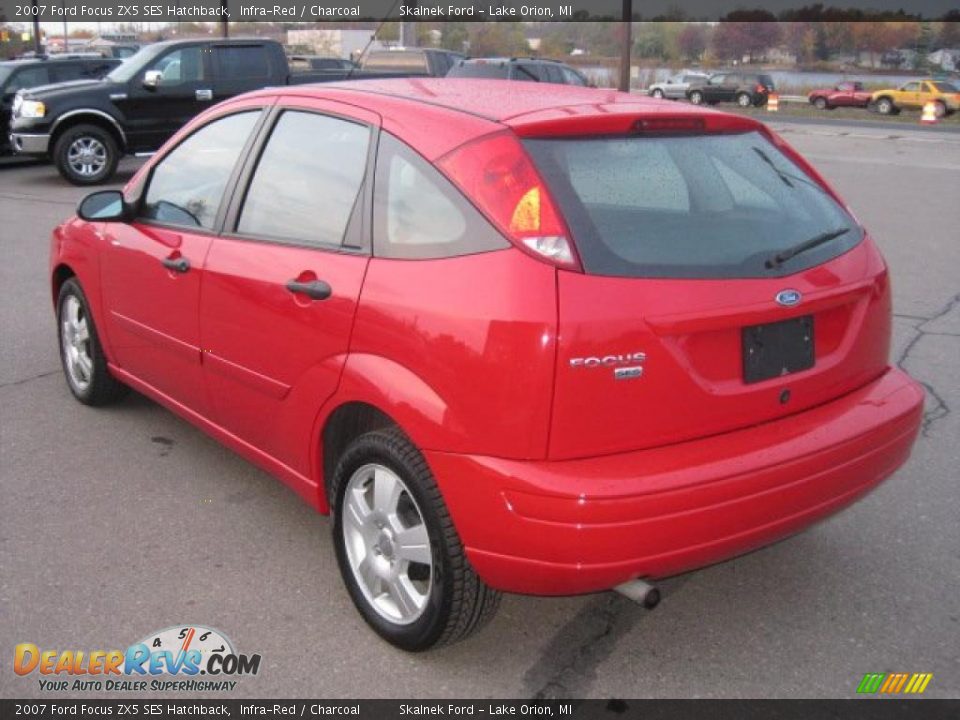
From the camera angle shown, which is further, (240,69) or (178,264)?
(240,69)

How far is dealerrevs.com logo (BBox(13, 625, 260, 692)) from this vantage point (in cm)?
292

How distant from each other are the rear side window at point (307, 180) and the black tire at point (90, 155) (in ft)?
39.7

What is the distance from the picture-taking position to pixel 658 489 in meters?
2.56

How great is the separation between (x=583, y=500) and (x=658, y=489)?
8.2 inches

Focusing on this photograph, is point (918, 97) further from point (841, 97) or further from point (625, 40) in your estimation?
point (625, 40)

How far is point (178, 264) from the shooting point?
386 centimetres

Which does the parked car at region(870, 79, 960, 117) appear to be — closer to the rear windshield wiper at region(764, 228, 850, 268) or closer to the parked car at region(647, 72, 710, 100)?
the parked car at region(647, 72, 710, 100)

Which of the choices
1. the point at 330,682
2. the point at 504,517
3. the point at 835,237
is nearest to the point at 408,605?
the point at 330,682

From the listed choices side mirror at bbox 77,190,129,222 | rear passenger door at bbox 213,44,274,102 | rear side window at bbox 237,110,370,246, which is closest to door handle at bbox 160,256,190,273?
rear side window at bbox 237,110,370,246

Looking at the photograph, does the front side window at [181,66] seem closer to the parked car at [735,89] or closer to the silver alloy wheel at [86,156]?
the silver alloy wheel at [86,156]

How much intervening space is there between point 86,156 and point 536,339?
13.7 meters

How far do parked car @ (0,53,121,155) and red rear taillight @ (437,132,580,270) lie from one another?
1506 cm

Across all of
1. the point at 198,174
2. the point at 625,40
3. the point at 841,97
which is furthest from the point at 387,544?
the point at 841,97

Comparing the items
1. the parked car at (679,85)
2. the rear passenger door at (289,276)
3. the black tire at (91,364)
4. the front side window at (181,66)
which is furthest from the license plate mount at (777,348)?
the parked car at (679,85)
